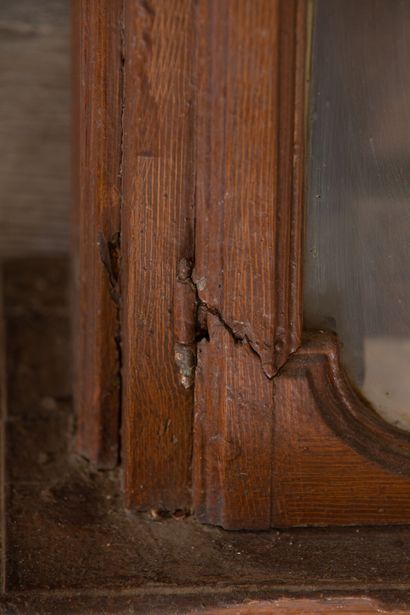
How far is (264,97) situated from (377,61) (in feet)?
0.49

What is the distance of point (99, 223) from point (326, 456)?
1.25ft

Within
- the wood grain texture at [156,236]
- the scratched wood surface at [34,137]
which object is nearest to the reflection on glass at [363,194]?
the wood grain texture at [156,236]

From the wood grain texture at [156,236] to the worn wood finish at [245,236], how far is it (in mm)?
21

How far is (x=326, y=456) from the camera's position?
98 centimetres

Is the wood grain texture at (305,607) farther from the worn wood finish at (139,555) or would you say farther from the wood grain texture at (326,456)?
the wood grain texture at (326,456)

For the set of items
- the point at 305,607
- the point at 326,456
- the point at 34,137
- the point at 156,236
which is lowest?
the point at 305,607

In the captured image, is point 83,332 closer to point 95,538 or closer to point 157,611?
point 95,538

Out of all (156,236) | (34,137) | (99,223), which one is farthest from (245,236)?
(34,137)

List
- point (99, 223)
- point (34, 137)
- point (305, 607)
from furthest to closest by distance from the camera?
point (34, 137), point (99, 223), point (305, 607)

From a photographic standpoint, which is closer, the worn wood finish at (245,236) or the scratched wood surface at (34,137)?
the worn wood finish at (245,236)

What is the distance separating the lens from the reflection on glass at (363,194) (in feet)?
3.03

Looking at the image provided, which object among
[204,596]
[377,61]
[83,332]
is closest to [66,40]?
[83,332]

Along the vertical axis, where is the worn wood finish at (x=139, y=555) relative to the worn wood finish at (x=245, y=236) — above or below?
below

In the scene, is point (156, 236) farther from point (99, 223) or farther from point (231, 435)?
point (231, 435)
